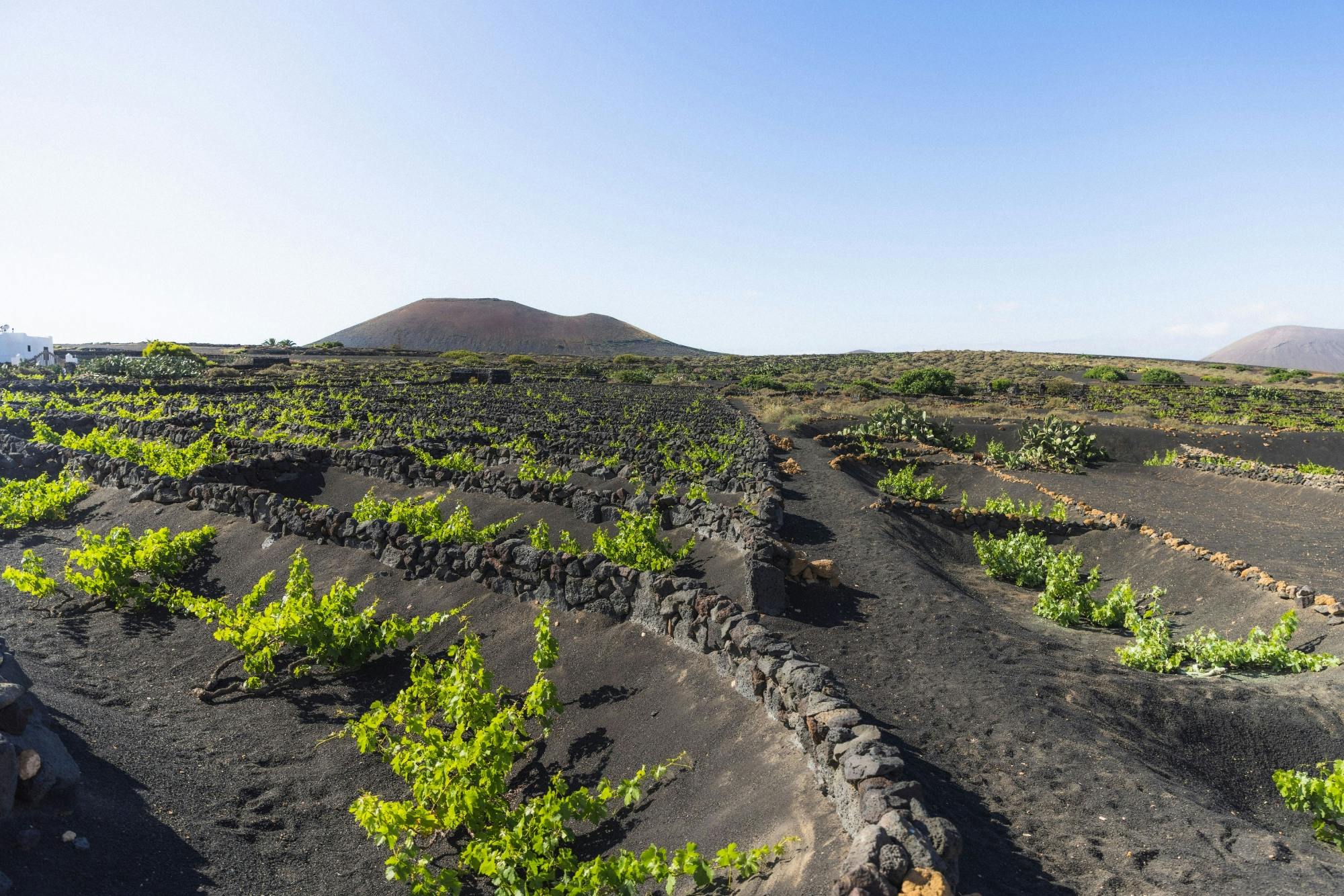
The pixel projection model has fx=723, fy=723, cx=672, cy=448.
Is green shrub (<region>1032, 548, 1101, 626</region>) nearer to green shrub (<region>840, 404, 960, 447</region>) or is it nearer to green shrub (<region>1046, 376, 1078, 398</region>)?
green shrub (<region>840, 404, 960, 447</region>)

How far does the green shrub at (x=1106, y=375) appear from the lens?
5881 centimetres

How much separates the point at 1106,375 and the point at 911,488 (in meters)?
54.3

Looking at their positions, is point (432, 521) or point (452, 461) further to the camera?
point (452, 461)

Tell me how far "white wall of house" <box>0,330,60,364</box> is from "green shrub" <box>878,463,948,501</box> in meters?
58.4

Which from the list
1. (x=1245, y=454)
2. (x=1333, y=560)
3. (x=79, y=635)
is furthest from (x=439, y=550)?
(x=1245, y=454)

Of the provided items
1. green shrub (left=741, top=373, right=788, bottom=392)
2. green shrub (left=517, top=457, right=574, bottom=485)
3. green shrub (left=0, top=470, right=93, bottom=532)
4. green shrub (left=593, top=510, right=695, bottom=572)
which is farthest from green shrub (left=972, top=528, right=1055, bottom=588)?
green shrub (left=741, top=373, right=788, bottom=392)

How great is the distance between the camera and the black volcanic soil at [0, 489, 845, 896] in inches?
170

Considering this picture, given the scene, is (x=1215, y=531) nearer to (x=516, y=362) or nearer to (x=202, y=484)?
(x=202, y=484)

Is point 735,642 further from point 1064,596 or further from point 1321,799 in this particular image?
point 1064,596

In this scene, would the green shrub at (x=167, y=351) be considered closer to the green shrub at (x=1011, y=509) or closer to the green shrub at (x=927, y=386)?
the green shrub at (x=927, y=386)

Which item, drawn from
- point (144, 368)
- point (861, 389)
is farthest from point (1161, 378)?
point (144, 368)

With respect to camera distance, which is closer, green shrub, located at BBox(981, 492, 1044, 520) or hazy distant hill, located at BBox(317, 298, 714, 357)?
green shrub, located at BBox(981, 492, 1044, 520)

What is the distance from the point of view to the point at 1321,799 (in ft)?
14.8

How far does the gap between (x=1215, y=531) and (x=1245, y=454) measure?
1363 centimetres
